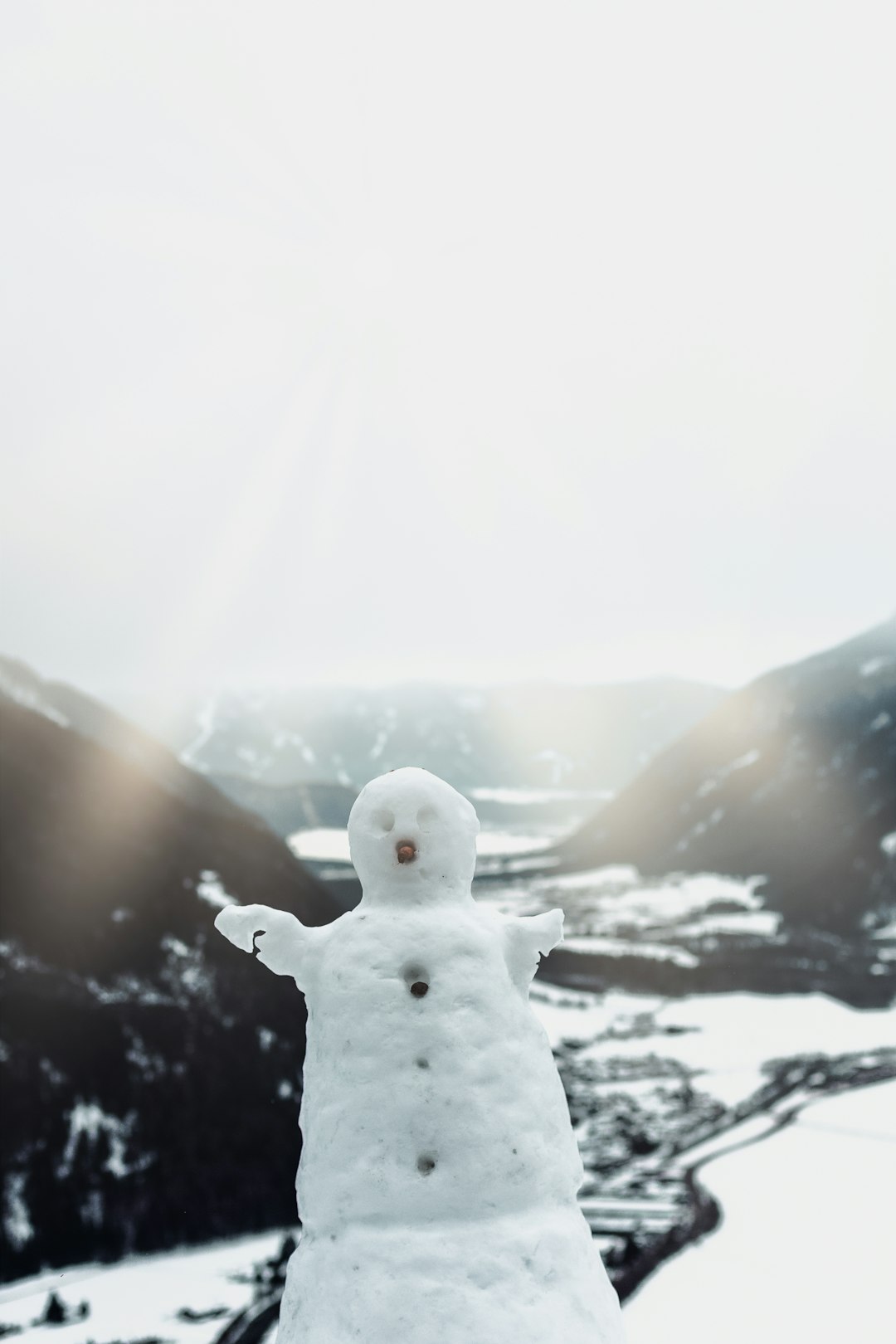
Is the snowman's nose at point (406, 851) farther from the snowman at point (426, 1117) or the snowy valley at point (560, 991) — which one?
the snowy valley at point (560, 991)

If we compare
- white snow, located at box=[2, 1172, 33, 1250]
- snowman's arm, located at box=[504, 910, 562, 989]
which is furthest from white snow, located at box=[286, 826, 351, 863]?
snowman's arm, located at box=[504, 910, 562, 989]

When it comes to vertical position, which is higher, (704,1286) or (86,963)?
(86,963)

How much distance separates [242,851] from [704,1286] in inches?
242

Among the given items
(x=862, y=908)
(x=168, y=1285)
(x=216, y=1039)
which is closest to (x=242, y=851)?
(x=216, y=1039)

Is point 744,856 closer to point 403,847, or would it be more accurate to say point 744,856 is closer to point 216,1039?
point 216,1039

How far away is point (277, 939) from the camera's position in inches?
165

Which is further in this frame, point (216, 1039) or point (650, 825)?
point (650, 825)

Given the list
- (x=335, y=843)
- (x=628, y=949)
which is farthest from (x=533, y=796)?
(x=335, y=843)

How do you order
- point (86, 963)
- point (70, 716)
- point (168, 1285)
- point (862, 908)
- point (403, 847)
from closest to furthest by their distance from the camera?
1. point (403, 847)
2. point (168, 1285)
3. point (86, 963)
4. point (70, 716)
5. point (862, 908)

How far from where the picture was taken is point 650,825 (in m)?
15.1

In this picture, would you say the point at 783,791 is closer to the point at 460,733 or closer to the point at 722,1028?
the point at 722,1028

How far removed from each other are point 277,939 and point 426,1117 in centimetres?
89

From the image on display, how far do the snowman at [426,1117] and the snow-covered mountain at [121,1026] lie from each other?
6.06 m

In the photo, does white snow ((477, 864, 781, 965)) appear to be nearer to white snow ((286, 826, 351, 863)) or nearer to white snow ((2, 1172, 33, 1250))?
white snow ((286, 826, 351, 863))
